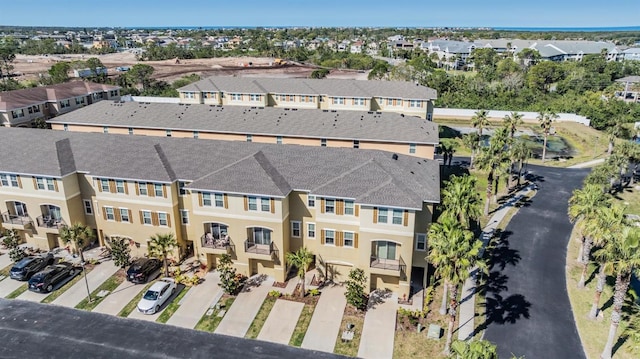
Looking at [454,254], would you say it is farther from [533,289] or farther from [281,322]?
[533,289]

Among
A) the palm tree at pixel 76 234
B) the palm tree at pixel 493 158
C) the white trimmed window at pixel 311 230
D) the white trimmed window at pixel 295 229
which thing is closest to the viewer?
the white trimmed window at pixel 311 230

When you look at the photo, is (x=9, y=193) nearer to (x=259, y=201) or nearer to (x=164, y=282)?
(x=164, y=282)

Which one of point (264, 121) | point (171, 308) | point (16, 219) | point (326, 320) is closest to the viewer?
point (326, 320)

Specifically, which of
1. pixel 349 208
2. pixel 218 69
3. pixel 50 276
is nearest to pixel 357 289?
pixel 349 208

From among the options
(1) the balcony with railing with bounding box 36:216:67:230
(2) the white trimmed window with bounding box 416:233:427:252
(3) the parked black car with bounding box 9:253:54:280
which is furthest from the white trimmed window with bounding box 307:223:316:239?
(3) the parked black car with bounding box 9:253:54:280

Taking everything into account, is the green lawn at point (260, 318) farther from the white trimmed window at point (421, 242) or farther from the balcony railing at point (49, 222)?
the balcony railing at point (49, 222)

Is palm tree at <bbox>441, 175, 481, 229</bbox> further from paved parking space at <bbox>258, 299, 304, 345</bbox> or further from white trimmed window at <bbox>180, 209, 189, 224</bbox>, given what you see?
white trimmed window at <bbox>180, 209, 189, 224</bbox>

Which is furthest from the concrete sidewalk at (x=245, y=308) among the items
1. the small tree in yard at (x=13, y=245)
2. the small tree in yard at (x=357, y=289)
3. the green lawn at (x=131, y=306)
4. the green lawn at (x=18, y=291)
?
the small tree in yard at (x=13, y=245)
